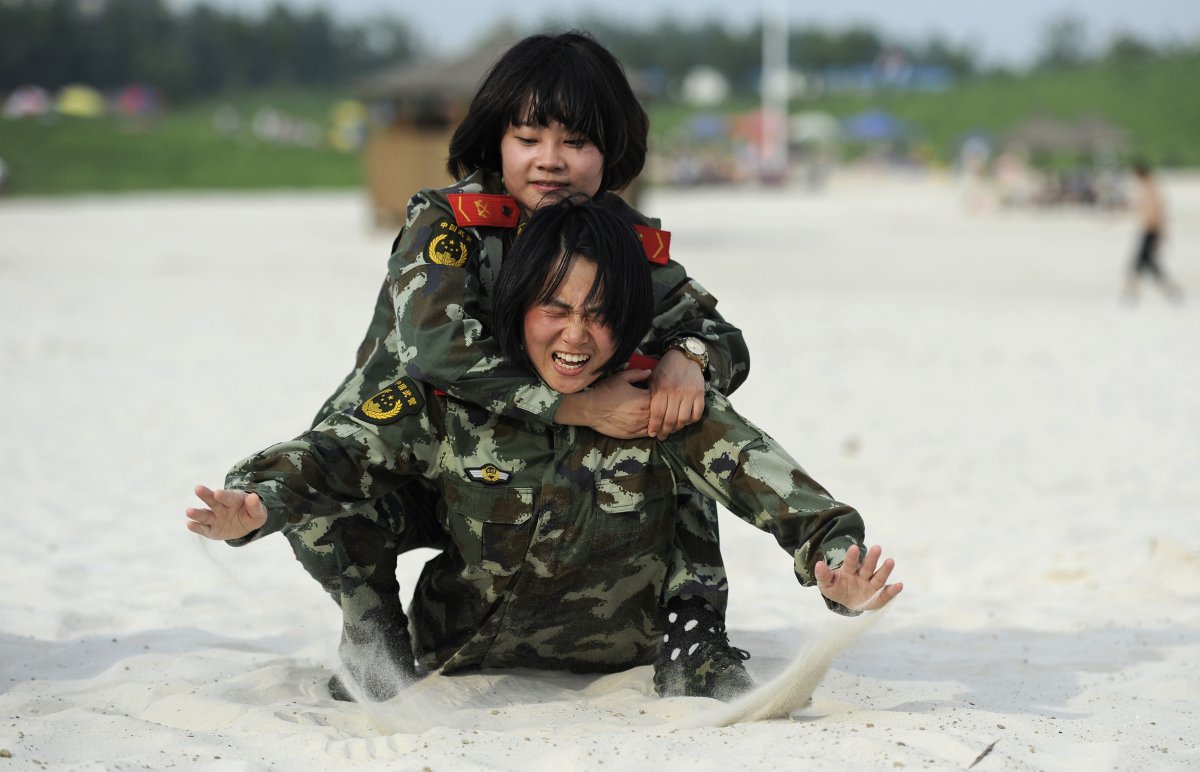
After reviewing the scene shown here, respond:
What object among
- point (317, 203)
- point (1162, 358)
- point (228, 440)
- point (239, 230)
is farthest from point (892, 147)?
point (228, 440)

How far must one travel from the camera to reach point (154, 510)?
18.7 ft

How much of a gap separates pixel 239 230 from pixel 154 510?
59.7ft

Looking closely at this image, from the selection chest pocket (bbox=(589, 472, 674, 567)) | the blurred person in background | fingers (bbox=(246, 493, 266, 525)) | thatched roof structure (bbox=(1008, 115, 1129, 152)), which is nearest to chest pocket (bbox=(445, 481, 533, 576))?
chest pocket (bbox=(589, 472, 674, 567))

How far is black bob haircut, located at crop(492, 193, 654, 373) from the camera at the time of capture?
3.12 m

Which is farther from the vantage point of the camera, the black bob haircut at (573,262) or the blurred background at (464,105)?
the blurred background at (464,105)

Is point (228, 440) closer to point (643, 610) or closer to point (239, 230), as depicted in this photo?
point (643, 610)

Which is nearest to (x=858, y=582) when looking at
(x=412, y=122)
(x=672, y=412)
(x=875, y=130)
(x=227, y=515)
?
(x=672, y=412)

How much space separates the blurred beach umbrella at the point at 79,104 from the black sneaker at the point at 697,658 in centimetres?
5643

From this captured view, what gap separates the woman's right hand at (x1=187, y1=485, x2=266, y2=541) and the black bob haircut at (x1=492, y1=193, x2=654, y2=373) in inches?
26.8

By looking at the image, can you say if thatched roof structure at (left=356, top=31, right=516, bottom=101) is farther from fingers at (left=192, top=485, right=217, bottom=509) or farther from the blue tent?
the blue tent

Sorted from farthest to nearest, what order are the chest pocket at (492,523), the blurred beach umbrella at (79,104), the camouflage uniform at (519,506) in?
the blurred beach umbrella at (79,104)
the chest pocket at (492,523)
the camouflage uniform at (519,506)

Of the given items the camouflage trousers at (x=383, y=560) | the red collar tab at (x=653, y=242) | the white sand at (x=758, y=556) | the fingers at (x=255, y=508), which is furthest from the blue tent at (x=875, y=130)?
the fingers at (x=255, y=508)

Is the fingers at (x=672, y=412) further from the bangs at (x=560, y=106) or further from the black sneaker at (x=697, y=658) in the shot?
the bangs at (x=560, y=106)

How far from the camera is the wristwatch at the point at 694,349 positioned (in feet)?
10.6
